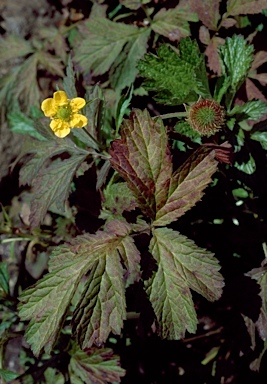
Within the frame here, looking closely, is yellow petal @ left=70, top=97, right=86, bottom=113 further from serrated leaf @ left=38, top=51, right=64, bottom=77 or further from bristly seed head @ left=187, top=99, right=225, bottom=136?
serrated leaf @ left=38, top=51, right=64, bottom=77

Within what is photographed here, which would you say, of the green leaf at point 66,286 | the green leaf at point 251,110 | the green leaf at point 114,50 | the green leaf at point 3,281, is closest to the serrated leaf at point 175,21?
the green leaf at point 114,50

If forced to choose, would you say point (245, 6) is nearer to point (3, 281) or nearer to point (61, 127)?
point (61, 127)

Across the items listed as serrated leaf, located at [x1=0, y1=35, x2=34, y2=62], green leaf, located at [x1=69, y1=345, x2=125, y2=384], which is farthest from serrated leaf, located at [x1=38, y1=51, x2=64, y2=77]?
green leaf, located at [x1=69, y1=345, x2=125, y2=384]

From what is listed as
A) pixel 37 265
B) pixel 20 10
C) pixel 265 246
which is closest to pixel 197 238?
pixel 265 246

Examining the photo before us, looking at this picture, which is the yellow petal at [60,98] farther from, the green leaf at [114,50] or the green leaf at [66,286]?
the green leaf at [114,50]

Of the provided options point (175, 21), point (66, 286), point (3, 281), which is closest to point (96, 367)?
point (3, 281)

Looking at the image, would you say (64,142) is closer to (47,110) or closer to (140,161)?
(47,110)
